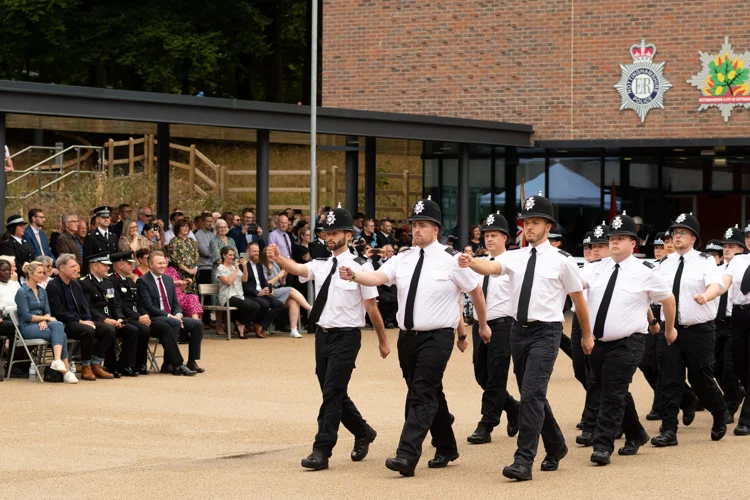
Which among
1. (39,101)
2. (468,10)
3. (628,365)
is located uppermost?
(468,10)

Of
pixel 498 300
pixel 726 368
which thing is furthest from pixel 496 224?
pixel 726 368

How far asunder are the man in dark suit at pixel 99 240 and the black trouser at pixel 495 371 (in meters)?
7.97

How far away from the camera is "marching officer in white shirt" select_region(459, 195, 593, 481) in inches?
364

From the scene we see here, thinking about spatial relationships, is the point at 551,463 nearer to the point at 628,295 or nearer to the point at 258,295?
the point at 628,295

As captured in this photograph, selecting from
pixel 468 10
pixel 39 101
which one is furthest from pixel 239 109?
pixel 468 10

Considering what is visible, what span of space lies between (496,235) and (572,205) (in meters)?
17.8

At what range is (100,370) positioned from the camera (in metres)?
15.0

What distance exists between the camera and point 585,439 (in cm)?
1065

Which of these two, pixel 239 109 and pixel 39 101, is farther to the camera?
pixel 239 109

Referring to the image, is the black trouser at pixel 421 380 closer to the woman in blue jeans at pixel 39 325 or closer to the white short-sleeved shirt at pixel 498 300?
the white short-sleeved shirt at pixel 498 300

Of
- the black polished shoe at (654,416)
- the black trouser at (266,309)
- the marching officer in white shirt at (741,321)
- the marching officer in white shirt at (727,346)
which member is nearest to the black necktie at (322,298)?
the black polished shoe at (654,416)

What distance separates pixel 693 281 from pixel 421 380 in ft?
11.0

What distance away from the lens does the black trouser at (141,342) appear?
15.4 meters

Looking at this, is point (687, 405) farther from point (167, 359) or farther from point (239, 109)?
point (239, 109)
